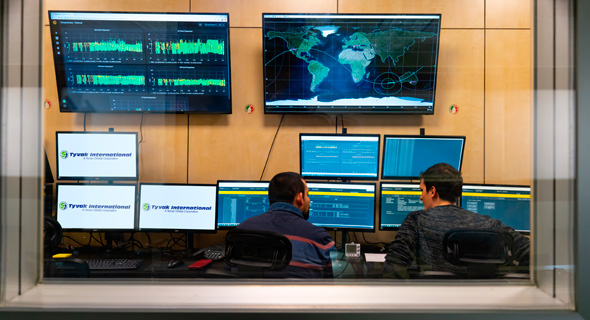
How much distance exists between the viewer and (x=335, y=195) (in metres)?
2.80

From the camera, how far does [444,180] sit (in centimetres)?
259

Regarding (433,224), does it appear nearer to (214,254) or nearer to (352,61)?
(352,61)

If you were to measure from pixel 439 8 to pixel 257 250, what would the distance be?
2075 mm

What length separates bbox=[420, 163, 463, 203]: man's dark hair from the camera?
2260mm

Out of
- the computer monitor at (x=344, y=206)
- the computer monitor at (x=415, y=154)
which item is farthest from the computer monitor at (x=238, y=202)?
the computer monitor at (x=415, y=154)

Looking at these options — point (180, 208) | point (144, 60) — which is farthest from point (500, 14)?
point (180, 208)

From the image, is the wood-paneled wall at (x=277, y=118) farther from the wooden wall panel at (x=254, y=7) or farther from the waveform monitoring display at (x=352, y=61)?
the waveform monitoring display at (x=352, y=61)

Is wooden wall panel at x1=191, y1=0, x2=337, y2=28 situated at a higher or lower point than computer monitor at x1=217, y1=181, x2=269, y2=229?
higher

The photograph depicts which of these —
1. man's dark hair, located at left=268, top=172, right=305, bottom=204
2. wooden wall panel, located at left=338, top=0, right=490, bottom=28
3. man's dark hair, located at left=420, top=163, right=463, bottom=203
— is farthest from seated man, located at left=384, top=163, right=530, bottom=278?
wooden wall panel, located at left=338, top=0, right=490, bottom=28

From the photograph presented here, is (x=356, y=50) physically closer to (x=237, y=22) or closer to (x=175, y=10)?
(x=237, y=22)

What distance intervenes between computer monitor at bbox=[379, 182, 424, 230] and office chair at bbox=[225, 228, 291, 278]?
1233mm

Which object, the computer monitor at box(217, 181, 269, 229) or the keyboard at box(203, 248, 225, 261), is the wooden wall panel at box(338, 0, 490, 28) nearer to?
the computer monitor at box(217, 181, 269, 229)

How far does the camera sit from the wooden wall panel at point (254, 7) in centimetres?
283

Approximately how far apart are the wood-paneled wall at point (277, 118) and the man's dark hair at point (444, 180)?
0.38ft
